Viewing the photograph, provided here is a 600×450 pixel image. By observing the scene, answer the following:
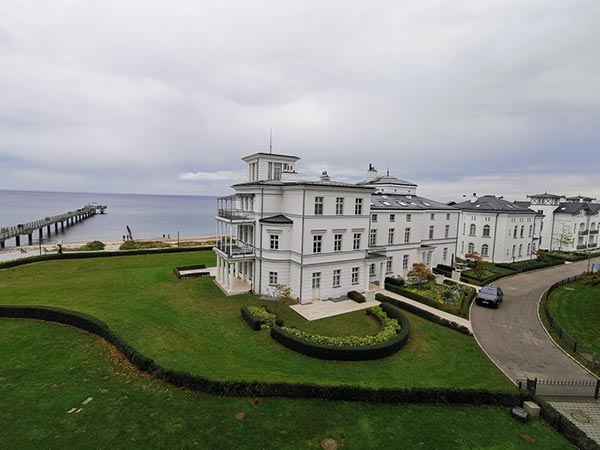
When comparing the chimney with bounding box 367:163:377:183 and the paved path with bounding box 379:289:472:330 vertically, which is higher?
the chimney with bounding box 367:163:377:183

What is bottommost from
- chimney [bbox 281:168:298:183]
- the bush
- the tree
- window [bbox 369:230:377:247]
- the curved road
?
the curved road

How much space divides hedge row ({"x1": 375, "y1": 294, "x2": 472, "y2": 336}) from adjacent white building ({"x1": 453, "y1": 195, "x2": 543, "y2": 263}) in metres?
26.1

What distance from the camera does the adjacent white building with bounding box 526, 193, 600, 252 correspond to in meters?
57.6

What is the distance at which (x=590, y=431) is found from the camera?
12297 mm

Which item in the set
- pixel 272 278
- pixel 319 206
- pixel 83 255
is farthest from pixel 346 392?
pixel 83 255

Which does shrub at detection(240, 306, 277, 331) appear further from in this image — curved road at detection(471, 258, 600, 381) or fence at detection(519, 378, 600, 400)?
fence at detection(519, 378, 600, 400)

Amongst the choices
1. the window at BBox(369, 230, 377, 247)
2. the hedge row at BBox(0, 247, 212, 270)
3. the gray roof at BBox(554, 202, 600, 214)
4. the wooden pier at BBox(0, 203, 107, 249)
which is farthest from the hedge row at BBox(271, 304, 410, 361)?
the wooden pier at BBox(0, 203, 107, 249)

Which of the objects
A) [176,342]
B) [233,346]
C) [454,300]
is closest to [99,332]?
[176,342]

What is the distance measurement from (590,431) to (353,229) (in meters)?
18.9

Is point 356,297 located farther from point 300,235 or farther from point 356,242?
point 300,235

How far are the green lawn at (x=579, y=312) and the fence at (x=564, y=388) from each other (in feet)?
18.6

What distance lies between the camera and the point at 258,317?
21141 mm

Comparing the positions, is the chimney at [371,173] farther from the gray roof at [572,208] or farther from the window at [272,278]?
the gray roof at [572,208]

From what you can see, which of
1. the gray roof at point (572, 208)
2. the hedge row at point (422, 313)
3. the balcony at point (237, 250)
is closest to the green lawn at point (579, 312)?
the hedge row at point (422, 313)
